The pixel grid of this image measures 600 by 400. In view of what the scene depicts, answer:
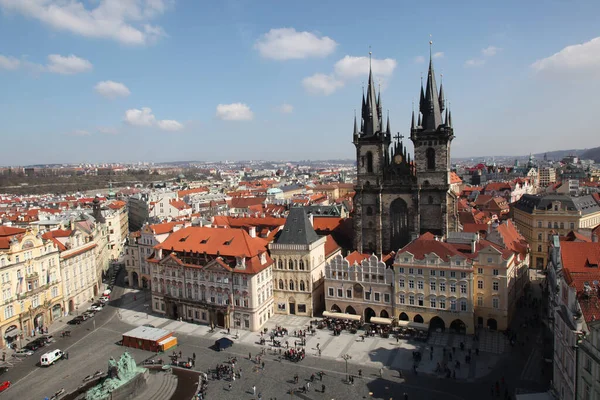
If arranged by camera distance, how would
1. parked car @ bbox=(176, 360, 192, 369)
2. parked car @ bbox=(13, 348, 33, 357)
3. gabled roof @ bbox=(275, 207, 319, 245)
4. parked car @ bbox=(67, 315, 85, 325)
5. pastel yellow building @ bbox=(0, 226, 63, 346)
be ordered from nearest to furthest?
parked car @ bbox=(176, 360, 192, 369)
parked car @ bbox=(13, 348, 33, 357)
pastel yellow building @ bbox=(0, 226, 63, 346)
gabled roof @ bbox=(275, 207, 319, 245)
parked car @ bbox=(67, 315, 85, 325)

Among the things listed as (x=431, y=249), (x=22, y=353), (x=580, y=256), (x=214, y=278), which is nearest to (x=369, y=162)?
(x=431, y=249)

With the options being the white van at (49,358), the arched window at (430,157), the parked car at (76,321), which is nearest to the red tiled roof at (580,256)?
the arched window at (430,157)

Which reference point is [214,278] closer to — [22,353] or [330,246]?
[330,246]

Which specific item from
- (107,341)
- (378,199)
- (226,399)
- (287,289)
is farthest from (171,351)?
(378,199)

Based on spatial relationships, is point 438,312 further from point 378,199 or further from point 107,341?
point 107,341

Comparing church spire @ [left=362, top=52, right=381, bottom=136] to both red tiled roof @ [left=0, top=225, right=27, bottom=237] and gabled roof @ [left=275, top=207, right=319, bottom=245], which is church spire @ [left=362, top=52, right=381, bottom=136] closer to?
gabled roof @ [left=275, top=207, right=319, bottom=245]

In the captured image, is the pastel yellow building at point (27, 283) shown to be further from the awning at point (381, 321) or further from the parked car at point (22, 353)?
the awning at point (381, 321)

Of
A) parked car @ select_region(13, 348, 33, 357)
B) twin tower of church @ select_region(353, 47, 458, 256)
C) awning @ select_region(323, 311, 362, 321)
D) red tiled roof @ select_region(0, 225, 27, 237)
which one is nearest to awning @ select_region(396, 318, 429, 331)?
awning @ select_region(323, 311, 362, 321)
